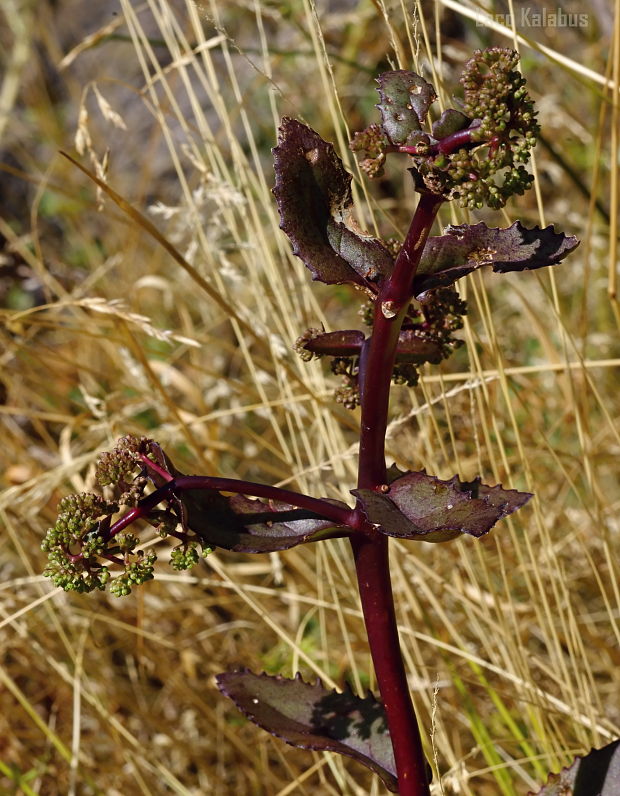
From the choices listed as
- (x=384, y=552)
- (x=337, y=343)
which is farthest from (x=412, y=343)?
(x=384, y=552)

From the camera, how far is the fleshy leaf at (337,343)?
2.19 feet

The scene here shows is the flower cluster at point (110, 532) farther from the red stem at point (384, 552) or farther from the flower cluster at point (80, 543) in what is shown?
the red stem at point (384, 552)

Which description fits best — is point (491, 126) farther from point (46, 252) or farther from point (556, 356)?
point (46, 252)

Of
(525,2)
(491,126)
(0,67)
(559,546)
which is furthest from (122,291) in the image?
(0,67)

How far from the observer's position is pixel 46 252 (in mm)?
2838

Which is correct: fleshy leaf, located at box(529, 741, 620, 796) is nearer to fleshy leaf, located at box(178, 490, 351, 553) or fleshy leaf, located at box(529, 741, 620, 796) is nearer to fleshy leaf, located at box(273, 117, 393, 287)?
fleshy leaf, located at box(178, 490, 351, 553)

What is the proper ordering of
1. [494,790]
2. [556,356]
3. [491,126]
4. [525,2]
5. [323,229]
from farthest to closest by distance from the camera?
1. [525,2]
2. [556,356]
3. [494,790]
4. [323,229]
5. [491,126]

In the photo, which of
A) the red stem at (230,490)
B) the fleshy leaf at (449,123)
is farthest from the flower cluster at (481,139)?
the red stem at (230,490)

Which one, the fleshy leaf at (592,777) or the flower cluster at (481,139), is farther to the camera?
the fleshy leaf at (592,777)

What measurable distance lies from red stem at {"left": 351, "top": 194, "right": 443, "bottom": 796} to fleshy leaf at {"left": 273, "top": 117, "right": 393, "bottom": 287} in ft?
0.12

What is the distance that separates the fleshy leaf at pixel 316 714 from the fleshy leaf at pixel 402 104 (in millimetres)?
465

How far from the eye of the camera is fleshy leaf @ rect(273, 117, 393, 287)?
0.61 metres

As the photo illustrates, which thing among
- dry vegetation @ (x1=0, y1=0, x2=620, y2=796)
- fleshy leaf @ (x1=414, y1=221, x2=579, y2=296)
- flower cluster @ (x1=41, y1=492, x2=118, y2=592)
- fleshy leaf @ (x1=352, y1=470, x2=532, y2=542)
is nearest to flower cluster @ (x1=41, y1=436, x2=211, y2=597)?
flower cluster @ (x1=41, y1=492, x2=118, y2=592)

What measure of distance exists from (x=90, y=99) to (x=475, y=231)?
297 cm
